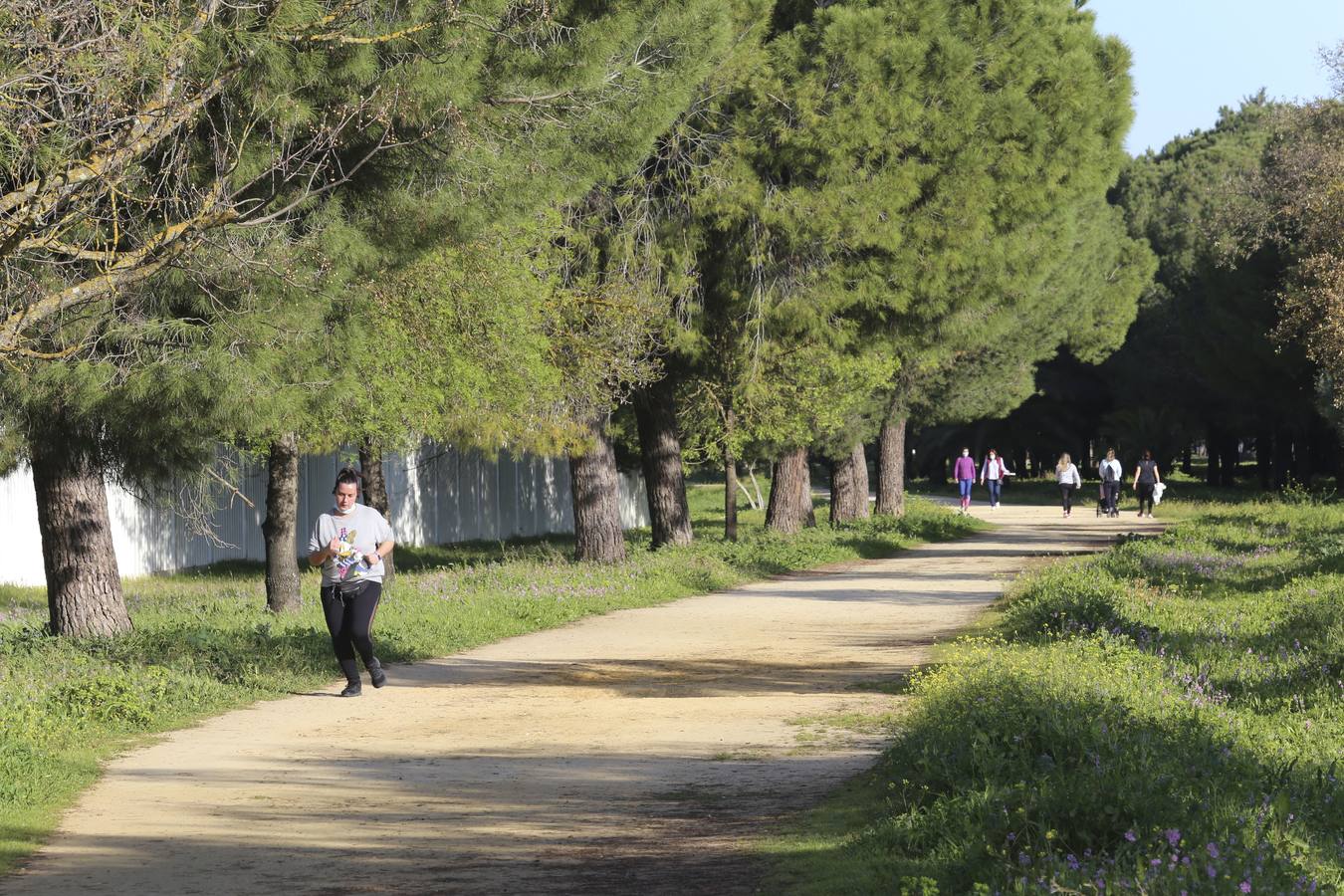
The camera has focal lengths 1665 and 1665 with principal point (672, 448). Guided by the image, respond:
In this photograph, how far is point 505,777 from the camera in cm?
873

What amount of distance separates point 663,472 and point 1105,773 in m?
20.3

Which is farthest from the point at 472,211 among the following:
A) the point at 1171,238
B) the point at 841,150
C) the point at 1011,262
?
the point at 1171,238

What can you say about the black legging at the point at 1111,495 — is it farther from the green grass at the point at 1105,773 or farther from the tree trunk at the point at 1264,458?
the green grass at the point at 1105,773

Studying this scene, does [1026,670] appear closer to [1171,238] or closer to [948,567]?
[948,567]

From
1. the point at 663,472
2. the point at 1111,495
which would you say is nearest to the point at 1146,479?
the point at 1111,495

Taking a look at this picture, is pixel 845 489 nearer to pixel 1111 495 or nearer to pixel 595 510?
pixel 1111 495

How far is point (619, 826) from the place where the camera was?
743cm

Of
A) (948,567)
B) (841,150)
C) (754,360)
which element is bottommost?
(948,567)

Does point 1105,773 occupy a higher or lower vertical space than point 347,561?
lower

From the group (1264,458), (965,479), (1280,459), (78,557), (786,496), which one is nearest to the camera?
(78,557)

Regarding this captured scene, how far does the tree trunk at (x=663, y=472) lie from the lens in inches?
1035

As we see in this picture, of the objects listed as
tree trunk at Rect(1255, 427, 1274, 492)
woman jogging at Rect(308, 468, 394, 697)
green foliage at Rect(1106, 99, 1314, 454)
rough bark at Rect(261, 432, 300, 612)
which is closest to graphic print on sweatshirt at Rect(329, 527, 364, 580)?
woman jogging at Rect(308, 468, 394, 697)

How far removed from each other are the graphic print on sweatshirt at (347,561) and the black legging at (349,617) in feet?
0.27

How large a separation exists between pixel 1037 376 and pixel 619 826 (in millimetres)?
58961
